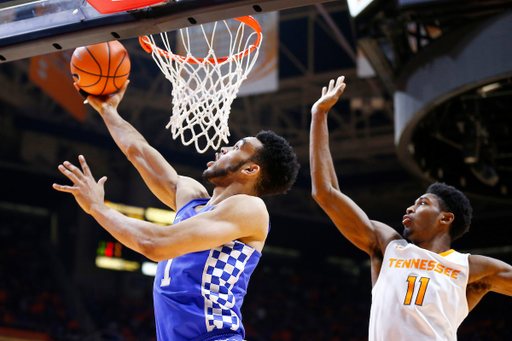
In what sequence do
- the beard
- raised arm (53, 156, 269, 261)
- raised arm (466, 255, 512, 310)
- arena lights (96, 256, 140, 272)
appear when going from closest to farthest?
1. raised arm (53, 156, 269, 261)
2. the beard
3. raised arm (466, 255, 512, 310)
4. arena lights (96, 256, 140, 272)

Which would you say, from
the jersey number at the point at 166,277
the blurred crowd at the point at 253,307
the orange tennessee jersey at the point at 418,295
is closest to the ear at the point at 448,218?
the orange tennessee jersey at the point at 418,295

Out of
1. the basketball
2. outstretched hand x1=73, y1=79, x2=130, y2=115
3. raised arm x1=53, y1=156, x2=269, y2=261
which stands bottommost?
raised arm x1=53, y1=156, x2=269, y2=261

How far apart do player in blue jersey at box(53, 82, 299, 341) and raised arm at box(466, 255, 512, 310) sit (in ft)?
4.30

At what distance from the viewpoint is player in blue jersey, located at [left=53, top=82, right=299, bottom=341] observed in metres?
2.27

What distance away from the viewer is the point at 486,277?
3.20 metres

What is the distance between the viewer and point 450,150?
8.04 m

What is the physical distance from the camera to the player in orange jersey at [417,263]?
2.98m

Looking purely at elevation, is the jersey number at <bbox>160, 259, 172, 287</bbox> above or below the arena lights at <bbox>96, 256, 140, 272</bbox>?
above

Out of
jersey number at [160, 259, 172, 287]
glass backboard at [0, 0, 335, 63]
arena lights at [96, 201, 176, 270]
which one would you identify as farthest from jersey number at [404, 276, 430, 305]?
arena lights at [96, 201, 176, 270]

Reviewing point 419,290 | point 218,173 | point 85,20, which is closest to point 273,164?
point 218,173

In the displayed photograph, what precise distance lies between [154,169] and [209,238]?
981mm

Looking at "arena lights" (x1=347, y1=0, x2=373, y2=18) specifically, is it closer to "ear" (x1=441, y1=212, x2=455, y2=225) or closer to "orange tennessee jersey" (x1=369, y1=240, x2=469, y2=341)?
"ear" (x1=441, y1=212, x2=455, y2=225)

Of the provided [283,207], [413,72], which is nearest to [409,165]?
[413,72]

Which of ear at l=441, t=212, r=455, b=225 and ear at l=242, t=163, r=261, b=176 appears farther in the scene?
ear at l=441, t=212, r=455, b=225
